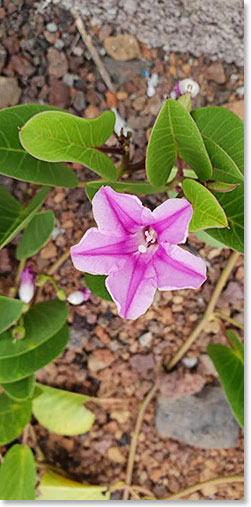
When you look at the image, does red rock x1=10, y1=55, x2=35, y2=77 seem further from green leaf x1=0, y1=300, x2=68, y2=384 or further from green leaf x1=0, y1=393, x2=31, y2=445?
green leaf x1=0, y1=393, x2=31, y2=445

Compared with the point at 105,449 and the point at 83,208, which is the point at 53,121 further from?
the point at 105,449

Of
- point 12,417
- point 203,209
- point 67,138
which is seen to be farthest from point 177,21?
point 12,417

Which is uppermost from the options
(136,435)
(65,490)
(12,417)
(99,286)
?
(99,286)

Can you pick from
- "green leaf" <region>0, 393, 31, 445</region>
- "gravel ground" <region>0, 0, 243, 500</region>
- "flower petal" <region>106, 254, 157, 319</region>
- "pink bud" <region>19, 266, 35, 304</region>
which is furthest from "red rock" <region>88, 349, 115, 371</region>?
"flower petal" <region>106, 254, 157, 319</region>

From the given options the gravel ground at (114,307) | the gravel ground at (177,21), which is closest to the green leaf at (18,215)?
the gravel ground at (114,307)

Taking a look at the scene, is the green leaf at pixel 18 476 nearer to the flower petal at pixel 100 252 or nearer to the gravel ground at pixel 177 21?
the flower petal at pixel 100 252

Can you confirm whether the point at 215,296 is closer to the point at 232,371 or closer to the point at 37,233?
the point at 232,371
